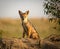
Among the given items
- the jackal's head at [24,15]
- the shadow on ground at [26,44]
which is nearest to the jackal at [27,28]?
the jackal's head at [24,15]

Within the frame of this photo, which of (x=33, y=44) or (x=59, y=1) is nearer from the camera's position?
(x=33, y=44)

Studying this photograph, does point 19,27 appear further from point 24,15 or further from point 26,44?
point 26,44

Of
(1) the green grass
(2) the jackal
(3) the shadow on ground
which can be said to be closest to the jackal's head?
(2) the jackal

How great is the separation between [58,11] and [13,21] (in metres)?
0.84

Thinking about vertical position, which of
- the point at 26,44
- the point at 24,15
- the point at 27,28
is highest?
the point at 24,15

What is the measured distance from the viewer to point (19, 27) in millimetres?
3307

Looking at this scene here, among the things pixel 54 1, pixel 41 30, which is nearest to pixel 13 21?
pixel 41 30

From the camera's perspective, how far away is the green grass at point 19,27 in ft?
10.7

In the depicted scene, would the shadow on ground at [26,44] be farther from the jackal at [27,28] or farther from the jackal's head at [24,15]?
the jackal's head at [24,15]

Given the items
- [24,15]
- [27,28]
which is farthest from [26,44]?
[24,15]

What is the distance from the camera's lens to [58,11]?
11.0 ft

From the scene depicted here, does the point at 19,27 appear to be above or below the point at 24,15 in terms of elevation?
below

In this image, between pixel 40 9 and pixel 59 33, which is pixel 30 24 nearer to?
pixel 40 9

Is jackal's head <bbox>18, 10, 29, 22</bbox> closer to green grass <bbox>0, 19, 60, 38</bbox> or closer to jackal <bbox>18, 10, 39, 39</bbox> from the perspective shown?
jackal <bbox>18, 10, 39, 39</bbox>
